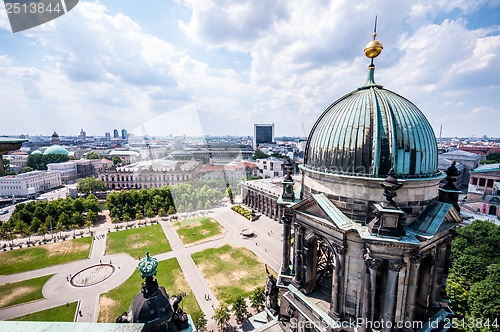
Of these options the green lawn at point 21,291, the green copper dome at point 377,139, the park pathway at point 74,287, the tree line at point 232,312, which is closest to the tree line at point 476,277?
the green copper dome at point 377,139

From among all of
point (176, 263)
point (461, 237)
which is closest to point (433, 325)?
point (461, 237)

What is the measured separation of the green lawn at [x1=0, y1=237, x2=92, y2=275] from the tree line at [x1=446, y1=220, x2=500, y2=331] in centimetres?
6848

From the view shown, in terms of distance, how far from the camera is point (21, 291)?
134ft

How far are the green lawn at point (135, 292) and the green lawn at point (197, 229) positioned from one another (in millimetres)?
12183

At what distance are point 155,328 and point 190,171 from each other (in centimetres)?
9985

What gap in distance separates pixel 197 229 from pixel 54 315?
35758 millimetres

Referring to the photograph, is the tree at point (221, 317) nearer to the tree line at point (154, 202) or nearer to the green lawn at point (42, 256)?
the green lawn at point (42, 256)

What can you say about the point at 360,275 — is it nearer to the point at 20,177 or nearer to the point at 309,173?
the point at 309,173

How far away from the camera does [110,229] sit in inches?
2672

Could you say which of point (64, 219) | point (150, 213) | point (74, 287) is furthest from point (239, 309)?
point (64, 219)

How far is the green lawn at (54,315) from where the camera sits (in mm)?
34306

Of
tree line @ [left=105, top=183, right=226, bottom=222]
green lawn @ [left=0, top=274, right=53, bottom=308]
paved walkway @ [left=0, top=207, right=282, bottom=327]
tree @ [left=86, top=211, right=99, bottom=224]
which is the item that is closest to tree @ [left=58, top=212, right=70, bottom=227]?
tree @ [left=86, top=211, right=99, bottom=224]

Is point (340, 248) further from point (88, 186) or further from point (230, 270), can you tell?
point (88, 186)

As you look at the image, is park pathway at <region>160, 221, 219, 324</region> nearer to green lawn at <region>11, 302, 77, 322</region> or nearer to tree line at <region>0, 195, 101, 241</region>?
green lawn at <region>11, 302, 77, 322</region>
